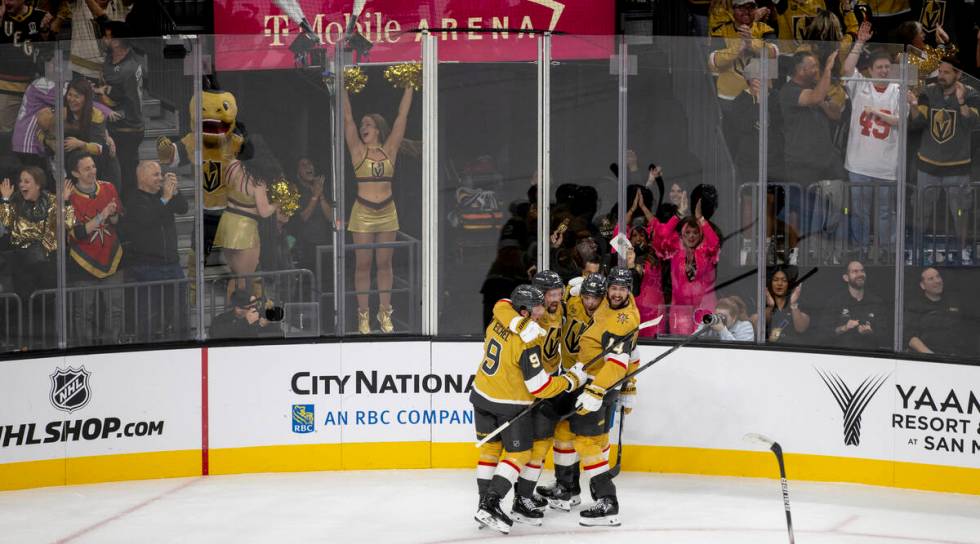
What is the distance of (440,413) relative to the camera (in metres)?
8.70

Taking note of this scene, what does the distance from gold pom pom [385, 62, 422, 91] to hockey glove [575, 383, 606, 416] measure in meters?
2.48

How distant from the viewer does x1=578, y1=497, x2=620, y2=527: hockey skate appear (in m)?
7.24

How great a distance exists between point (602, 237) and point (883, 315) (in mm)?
1812

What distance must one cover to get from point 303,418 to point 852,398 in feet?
11.2

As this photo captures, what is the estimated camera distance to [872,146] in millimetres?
8102

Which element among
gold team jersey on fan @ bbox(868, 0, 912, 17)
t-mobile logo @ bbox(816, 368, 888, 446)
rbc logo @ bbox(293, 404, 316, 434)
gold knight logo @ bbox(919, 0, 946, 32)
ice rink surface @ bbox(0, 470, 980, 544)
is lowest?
ice rink surface @ bbox(0, 470, 980, 544)

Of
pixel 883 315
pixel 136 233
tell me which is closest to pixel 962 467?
pixel 883 315

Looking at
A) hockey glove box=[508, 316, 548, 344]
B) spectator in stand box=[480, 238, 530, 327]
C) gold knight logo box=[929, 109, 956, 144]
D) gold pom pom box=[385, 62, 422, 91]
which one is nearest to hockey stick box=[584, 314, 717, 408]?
hockey glove box=[508, 316, 548, 344]

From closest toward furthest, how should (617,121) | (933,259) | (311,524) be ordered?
(311,524) < (933,259) < (617,121)

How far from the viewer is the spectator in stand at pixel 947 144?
7824 millimetres

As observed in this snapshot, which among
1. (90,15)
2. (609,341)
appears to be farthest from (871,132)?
(90,15)

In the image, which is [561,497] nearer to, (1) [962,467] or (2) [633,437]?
(2) [633,437]

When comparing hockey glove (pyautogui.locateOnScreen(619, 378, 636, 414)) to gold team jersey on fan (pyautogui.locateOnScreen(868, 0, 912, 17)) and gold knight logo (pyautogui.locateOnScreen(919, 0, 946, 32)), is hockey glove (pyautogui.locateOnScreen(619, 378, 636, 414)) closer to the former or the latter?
gold knight logo (pyautogui.locateOnScreen(919, 0, 946, 32))

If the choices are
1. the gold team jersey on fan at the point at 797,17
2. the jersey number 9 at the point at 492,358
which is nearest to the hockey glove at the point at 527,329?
the jersey number 9 at the point at 492,358
